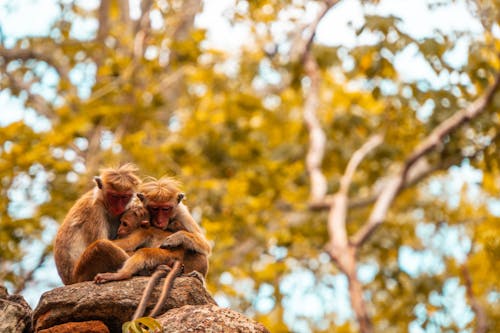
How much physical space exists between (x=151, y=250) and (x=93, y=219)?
0.76 meters

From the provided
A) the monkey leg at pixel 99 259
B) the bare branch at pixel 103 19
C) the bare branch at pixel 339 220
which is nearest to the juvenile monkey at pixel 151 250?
the monkey leg at pixel 99 259

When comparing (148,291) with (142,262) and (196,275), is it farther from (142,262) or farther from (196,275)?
(196,275)

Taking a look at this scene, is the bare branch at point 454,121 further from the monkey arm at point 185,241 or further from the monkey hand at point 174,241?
the monkey hand at point 174,241

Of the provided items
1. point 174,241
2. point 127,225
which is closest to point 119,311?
point 174,241

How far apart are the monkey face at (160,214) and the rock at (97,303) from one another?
1025mm

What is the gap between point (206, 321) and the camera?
5887 mm

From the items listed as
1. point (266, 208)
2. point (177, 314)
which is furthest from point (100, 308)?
point (266, 208)

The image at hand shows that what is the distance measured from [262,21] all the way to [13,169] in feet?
25.0

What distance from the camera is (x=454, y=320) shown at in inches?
835

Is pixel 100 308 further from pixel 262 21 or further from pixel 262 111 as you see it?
pixel 262 111

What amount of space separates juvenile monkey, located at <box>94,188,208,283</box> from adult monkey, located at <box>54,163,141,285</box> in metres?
0.17

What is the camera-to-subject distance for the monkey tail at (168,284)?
610 cm

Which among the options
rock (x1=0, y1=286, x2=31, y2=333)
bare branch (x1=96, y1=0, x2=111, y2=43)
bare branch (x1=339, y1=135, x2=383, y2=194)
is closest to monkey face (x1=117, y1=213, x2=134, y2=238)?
rock (x1=0, y1=286, x2=31, y2=333)

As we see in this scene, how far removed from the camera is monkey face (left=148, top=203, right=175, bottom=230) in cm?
740
